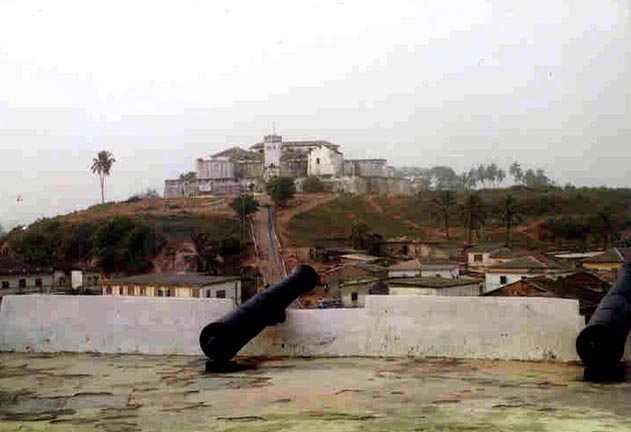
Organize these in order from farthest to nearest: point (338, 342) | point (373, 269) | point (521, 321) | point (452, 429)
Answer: point (373, 269)
point (338, 342)
point (521, 321)
point (452, 429)

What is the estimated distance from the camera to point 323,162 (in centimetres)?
8775

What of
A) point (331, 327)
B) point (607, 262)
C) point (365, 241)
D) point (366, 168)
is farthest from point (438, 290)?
point (366, 168)

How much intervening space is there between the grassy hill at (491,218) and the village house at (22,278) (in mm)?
17412

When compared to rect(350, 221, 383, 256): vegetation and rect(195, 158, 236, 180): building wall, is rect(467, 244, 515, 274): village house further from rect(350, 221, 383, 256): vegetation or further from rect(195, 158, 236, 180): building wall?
rect(195, 158, 236, 180): building wall

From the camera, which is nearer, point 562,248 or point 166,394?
point 166,394

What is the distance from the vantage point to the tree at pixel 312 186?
79312 millimetres

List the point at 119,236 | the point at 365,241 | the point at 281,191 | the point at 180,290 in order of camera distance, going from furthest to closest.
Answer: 1. the point at 281,191
2. the point at 365,241
3. the point at 119,236
4. the point at 180,290

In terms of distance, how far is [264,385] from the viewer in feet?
24.7

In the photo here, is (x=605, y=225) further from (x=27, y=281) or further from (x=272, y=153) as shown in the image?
(x=272, y=153)

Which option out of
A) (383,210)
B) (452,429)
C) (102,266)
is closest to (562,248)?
(383,210)

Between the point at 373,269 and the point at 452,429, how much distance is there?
3441 cm

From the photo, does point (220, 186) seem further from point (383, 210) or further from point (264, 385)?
point (264, 385)

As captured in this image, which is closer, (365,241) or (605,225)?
(365,241)

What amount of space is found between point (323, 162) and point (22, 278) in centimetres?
5175
